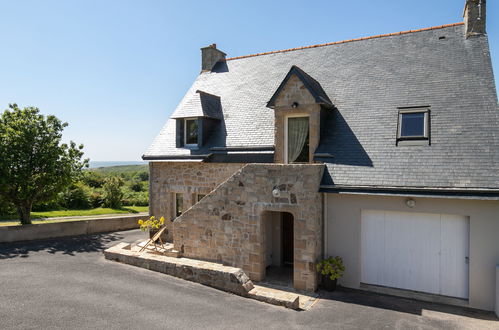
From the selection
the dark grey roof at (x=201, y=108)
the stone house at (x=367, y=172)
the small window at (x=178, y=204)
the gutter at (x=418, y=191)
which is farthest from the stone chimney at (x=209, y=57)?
the gutter at (x=418, y=191)

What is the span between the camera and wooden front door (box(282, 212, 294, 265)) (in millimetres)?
13484

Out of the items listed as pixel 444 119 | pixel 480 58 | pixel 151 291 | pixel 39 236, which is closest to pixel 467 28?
pixel 480 58

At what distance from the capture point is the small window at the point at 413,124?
37.4 feet

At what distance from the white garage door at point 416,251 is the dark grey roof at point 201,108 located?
8551mm

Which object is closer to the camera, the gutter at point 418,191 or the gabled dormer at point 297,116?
the gutter at point 418,191

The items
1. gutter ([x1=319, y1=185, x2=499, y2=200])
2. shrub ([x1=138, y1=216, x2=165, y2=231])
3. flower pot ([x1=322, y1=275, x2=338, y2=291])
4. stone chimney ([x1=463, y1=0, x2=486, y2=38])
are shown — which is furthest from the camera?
shrub ([x1=138, y1=216, x2=165, y2=231])

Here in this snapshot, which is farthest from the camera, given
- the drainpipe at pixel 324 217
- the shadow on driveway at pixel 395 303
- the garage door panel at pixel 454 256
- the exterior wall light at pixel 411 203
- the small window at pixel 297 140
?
the small window at pixel 297 140

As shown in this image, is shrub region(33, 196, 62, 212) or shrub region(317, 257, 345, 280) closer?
shrub region(317, 257, 345, 280)

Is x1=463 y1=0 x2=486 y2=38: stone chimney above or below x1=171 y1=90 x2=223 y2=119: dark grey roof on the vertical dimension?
above

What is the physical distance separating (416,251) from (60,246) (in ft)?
48.3

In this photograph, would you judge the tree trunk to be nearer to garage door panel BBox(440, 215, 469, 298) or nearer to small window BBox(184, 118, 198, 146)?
small window BBox(184, 118, 198, 146)

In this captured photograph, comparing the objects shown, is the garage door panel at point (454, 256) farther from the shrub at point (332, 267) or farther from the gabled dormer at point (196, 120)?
the gabled dormer at point (196, 120)

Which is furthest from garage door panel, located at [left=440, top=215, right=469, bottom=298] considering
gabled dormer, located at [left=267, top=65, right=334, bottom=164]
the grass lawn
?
the grass lawn

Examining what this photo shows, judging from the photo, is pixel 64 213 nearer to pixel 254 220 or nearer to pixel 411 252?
pixel 254 220
